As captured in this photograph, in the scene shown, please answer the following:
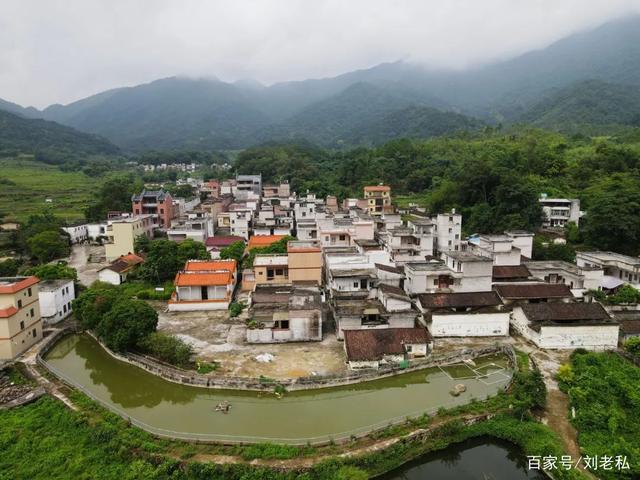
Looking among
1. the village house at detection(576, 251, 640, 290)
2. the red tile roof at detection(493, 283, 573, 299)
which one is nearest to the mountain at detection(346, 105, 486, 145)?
the village house at detection(576, 251, 640, 290)

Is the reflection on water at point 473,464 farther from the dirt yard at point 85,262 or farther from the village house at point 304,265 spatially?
the dirt yard at point 85,262

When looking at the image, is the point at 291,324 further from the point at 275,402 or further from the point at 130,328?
the point at 130,328

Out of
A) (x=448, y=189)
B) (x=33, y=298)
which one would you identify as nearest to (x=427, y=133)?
(x=448, y=189)

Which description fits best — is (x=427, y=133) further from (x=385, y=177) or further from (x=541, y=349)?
(x=541, y=349)

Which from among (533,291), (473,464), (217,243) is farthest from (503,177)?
(473,464)

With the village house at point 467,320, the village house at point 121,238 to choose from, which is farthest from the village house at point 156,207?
the village house at point 467,320

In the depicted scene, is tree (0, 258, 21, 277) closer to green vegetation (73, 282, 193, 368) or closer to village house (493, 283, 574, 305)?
green vegetation (73, 282, 193, 368)
